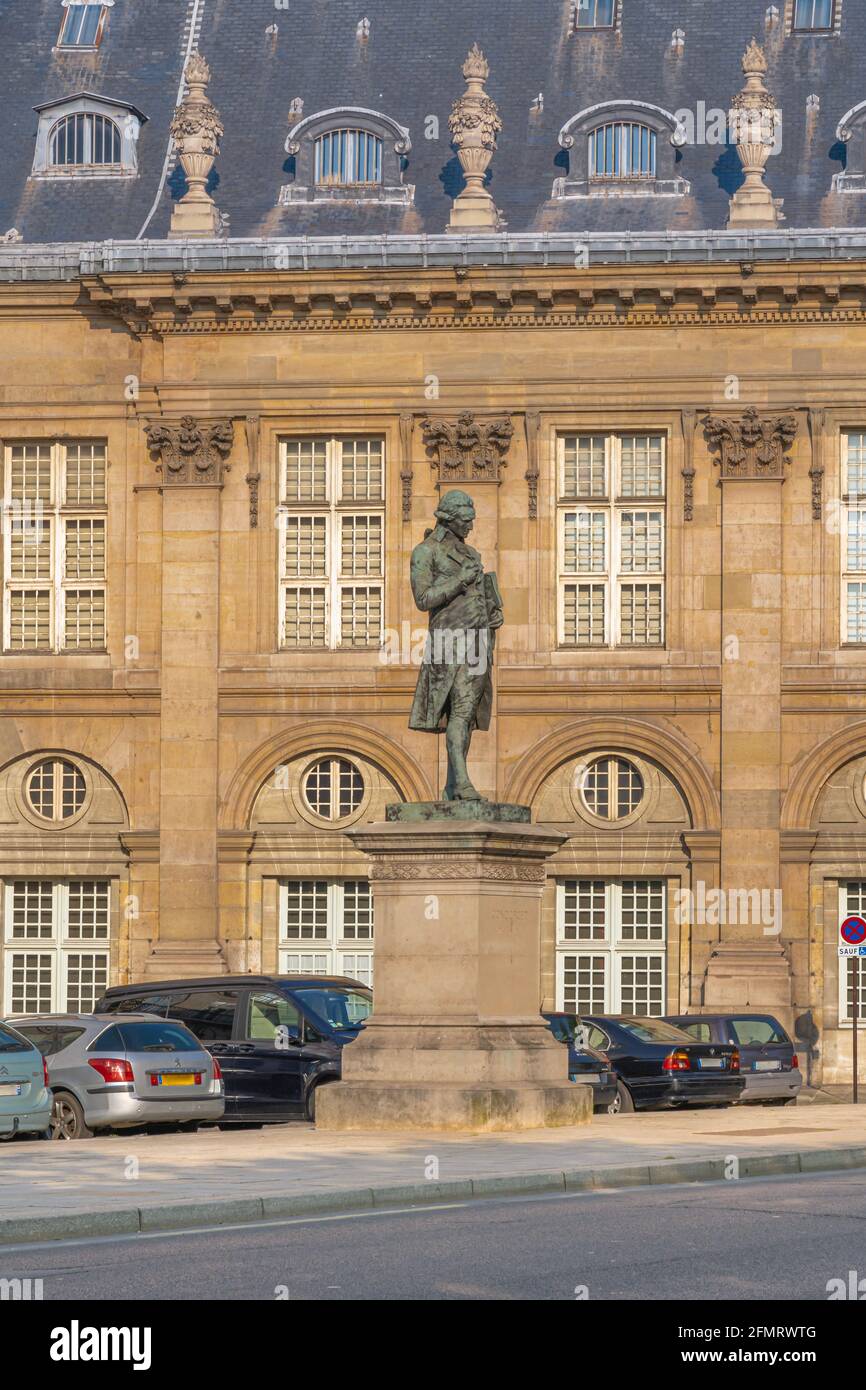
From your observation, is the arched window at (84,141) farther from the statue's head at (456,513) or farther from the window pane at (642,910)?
the statue's head at (456,513)

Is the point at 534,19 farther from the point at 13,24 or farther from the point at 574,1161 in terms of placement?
the point at 574,1161

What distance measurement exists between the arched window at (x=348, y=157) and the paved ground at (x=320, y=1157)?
24274 mm

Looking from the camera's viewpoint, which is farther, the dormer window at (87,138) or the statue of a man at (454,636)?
the dormer window at (87,138)

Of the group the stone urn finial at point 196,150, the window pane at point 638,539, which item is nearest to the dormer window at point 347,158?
the stone urn finial at point 196,150

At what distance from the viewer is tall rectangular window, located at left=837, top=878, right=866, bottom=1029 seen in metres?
44.8

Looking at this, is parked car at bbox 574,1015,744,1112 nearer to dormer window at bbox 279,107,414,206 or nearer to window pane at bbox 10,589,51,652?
window pane at bbox 10,589,51,652

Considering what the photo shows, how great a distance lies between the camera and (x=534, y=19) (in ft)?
166

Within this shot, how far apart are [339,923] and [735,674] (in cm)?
792

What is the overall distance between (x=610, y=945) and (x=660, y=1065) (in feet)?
36.1

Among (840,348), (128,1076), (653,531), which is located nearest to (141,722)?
(653,531)

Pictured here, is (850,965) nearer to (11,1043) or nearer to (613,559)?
(613,559)

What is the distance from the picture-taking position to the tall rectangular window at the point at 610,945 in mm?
45562

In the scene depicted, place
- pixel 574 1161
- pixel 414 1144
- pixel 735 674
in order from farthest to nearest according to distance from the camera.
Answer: pixel 735 674
pixel 414 1144
pixel 574 1161

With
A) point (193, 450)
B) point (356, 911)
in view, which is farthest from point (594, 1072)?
point (193, 450)
